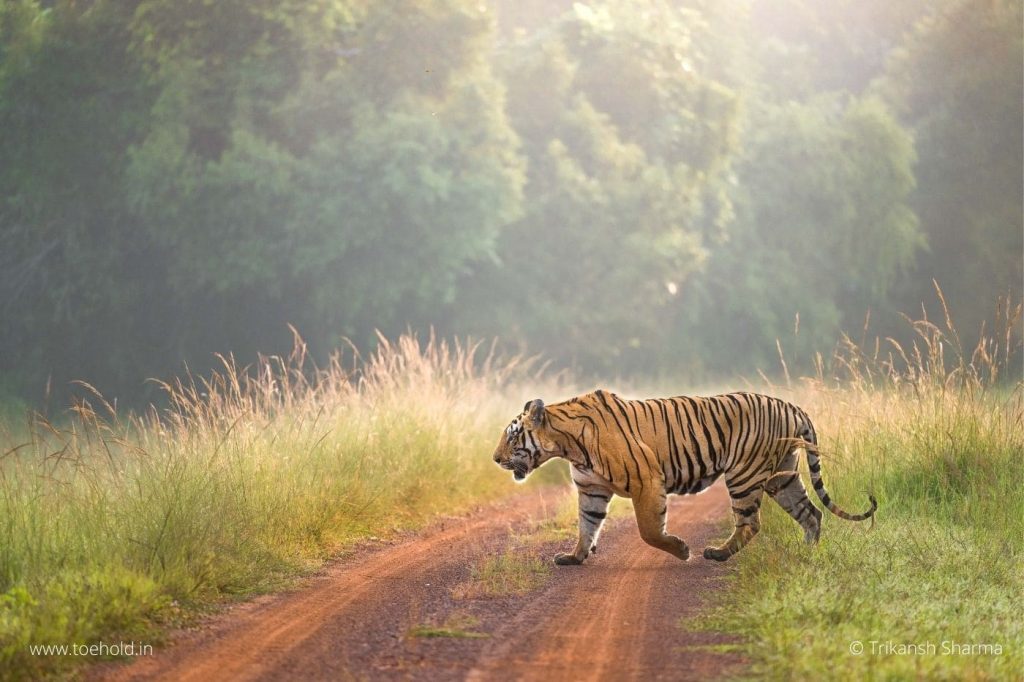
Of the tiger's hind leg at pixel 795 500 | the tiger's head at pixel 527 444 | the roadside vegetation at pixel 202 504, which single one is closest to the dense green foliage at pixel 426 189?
the roadside vegetation at pixel 202 504

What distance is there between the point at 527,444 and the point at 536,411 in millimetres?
269

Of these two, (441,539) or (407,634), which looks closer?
(407,634)

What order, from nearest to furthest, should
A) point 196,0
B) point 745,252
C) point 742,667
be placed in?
1. point 742,667
2. point 196,0
3. point 745,252

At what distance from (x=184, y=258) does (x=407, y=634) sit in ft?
65.3

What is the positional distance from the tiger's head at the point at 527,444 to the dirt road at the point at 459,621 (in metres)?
0.74

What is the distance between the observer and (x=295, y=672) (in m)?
6.19

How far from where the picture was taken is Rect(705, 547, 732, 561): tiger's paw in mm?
9102

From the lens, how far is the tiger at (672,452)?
8875mm

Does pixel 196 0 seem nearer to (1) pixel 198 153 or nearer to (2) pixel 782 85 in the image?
(1) pixel 198 153

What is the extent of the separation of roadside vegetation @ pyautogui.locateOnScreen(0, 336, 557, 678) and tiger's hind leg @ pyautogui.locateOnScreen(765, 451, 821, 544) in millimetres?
3212

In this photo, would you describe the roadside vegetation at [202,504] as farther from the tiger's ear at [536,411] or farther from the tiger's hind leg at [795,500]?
the tiger's hind leg at [795,500]

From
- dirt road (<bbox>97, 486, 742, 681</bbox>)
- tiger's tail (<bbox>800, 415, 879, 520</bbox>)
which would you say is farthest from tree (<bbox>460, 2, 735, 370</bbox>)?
dirt road (<bbox>97, 486, 742, 681</bbox>)

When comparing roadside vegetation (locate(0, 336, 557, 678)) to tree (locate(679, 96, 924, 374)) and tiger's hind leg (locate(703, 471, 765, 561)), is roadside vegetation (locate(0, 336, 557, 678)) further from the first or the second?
tree (locate(679, 96, 924, 374))

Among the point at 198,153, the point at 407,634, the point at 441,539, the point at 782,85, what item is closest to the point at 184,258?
the point at 198,153
